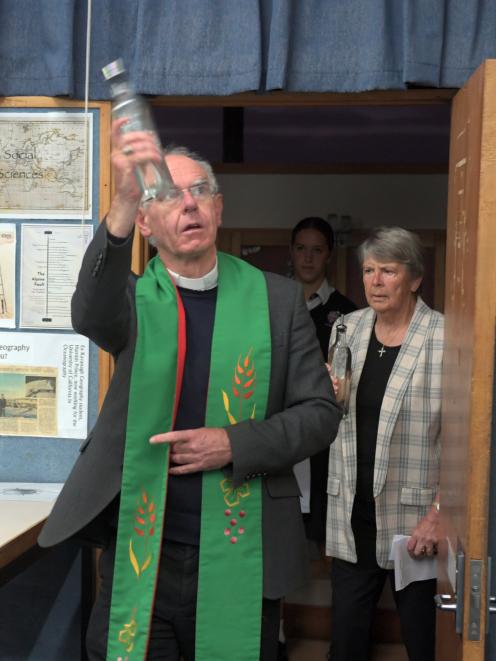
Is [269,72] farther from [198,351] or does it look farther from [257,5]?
[198,351]

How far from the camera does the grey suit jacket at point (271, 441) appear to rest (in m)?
1.90

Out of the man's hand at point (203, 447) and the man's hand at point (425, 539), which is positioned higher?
the man's hand at point (203, 447)

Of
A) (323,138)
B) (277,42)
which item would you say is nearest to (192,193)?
(277,42)

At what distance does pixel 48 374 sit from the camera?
2734 mm

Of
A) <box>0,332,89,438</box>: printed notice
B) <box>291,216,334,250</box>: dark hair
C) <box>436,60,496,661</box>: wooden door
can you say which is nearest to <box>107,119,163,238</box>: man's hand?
<box>436,60,496,661</box>: wooden door

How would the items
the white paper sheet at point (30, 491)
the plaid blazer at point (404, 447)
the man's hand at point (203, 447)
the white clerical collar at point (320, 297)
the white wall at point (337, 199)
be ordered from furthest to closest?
1. the white wall at point (337, 199)
2. the white clerical collar at point (320, 297)
3. the plaid blazer at point (404, 447)
4. the white paper sheet at point (30, 491)
5. the man's hand at point (203, 447)

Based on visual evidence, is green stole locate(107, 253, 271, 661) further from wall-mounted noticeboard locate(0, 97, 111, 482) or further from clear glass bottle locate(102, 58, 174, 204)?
wall-mounted noticeboard locate(0, 97, 111, 482)

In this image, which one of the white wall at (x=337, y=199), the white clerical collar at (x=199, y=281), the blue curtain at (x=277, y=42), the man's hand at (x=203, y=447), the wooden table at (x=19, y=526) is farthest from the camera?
the white wall at (x=337, y=199)

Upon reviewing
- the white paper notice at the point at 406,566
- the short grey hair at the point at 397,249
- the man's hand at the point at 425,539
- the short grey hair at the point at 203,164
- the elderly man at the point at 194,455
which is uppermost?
the short grey hair at the point at 203,164

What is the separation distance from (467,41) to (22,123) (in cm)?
125

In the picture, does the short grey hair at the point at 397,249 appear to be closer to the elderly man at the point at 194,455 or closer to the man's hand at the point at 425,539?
the man's hand at the point at 425,539

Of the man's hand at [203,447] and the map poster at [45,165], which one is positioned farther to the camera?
the map poster at [45,165]

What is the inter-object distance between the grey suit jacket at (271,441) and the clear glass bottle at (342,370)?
2.31 ft

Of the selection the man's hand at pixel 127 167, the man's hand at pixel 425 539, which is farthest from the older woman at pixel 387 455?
the man's hand at pixel 127 167
